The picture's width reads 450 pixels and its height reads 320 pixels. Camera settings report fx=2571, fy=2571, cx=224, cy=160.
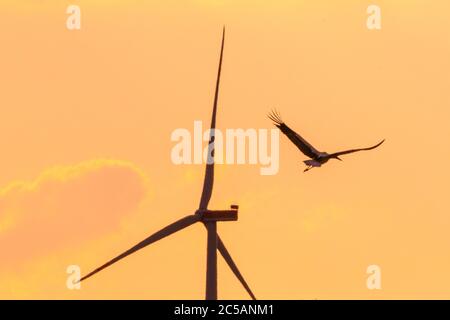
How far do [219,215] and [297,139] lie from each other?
348 inches

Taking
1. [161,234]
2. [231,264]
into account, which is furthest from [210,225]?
[161,234]

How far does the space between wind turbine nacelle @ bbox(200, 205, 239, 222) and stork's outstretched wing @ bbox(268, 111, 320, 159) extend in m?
6.86

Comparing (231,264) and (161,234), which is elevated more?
(161,234)

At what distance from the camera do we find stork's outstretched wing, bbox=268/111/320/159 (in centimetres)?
17969

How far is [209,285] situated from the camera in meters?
188

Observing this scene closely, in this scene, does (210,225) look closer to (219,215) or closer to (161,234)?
(219,215)

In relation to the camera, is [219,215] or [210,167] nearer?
[210,167]

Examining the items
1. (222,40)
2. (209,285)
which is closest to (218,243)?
(209,285)

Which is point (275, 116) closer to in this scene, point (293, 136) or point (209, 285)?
point (293, 136)

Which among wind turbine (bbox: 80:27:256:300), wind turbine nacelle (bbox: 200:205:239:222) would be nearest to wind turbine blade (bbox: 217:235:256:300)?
wind turbine (bbox: 80:27:256:300)

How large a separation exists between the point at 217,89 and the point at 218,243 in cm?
1361

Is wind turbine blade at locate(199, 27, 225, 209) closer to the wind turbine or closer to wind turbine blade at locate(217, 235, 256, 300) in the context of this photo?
the wind turbine

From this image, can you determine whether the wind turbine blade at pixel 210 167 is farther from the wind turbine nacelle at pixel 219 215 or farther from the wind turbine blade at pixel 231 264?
the wind turbine blade at pixel 231 264

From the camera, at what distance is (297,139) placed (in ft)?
594
